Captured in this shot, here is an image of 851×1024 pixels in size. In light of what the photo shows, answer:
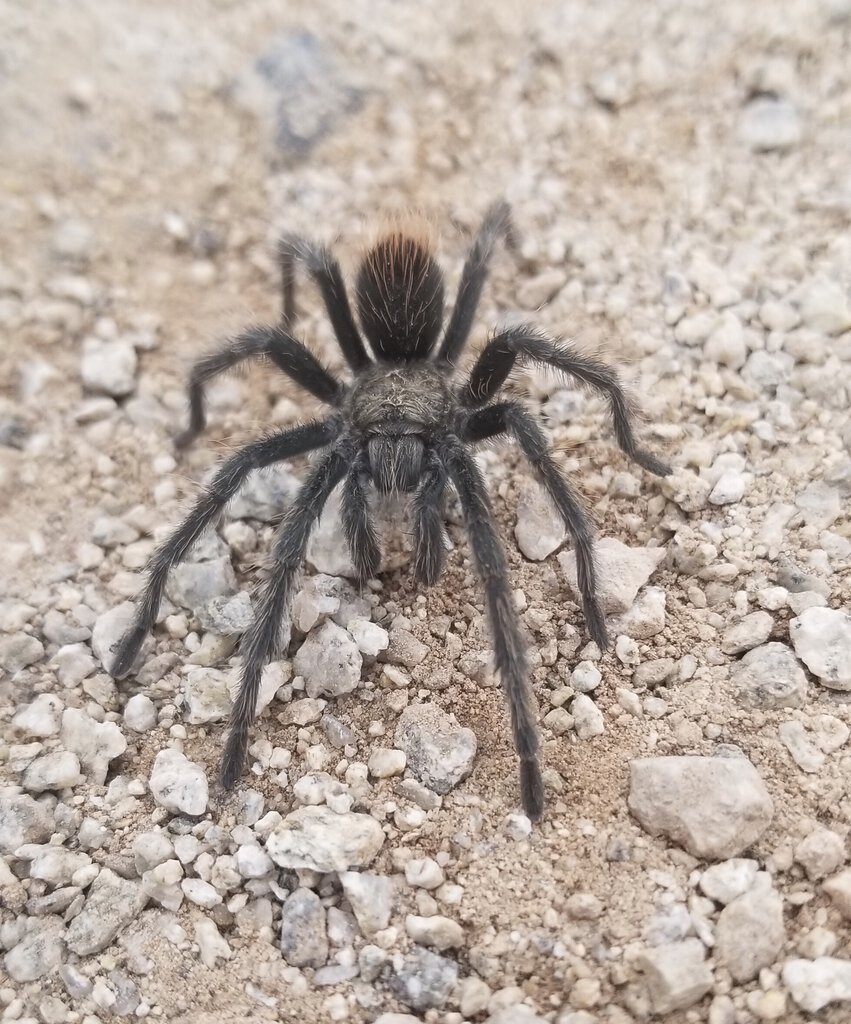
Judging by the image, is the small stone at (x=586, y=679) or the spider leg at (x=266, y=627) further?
the small stone at (x=586, y=679)

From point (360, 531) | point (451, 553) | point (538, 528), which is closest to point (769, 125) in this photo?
point (538, 528)

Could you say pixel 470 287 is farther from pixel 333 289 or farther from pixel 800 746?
pixel 800 746

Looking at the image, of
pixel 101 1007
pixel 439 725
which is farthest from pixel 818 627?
pixel 101 1007

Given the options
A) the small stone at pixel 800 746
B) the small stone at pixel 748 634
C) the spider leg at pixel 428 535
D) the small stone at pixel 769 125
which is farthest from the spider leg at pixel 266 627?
the small stone at pixel 769 125

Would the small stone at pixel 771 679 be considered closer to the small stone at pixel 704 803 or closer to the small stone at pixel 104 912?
the small stone at pixel 704 803

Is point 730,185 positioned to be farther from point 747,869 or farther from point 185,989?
point 185,989
